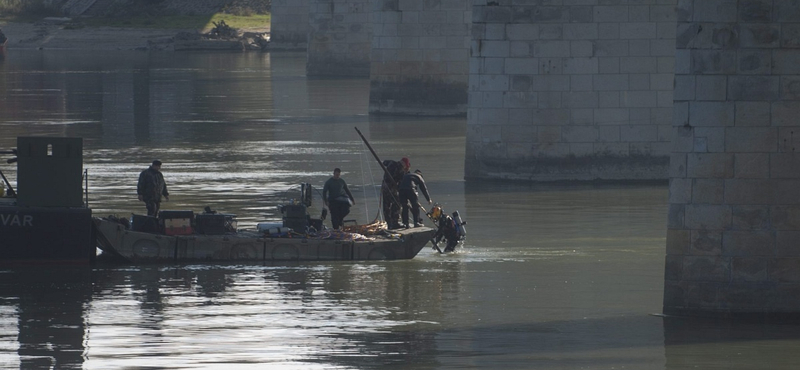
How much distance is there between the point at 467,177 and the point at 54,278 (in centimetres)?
1504

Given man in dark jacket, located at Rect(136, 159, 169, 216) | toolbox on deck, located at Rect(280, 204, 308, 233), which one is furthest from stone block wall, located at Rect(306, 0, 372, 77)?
toolbox on deck, located at Rect(280, 204, 308, 233)

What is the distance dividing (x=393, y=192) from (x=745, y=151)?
8818mm

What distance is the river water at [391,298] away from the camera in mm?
18953

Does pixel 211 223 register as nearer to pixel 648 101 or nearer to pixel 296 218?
pixel 296 218

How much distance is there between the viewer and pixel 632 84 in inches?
1443

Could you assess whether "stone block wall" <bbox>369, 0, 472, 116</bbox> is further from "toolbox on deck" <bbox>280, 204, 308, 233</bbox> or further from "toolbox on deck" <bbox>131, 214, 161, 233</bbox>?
"toolbox on deck" <bbox>131, 214, 161, 233</bbox>

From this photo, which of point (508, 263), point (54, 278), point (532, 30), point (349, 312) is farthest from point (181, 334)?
point (532, 30)

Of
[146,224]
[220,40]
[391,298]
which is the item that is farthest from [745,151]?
[220,40]

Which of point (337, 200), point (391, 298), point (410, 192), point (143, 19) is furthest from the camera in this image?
point (143, 19)

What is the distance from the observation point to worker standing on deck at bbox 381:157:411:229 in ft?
90.2

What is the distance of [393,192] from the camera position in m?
27.5

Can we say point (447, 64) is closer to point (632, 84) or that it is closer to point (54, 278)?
point (632, 84)

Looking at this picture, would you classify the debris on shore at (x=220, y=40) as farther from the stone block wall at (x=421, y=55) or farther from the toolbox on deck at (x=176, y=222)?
the toolbox on deck at (x=176, y=222)

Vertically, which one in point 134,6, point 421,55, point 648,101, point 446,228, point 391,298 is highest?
point 134,6
